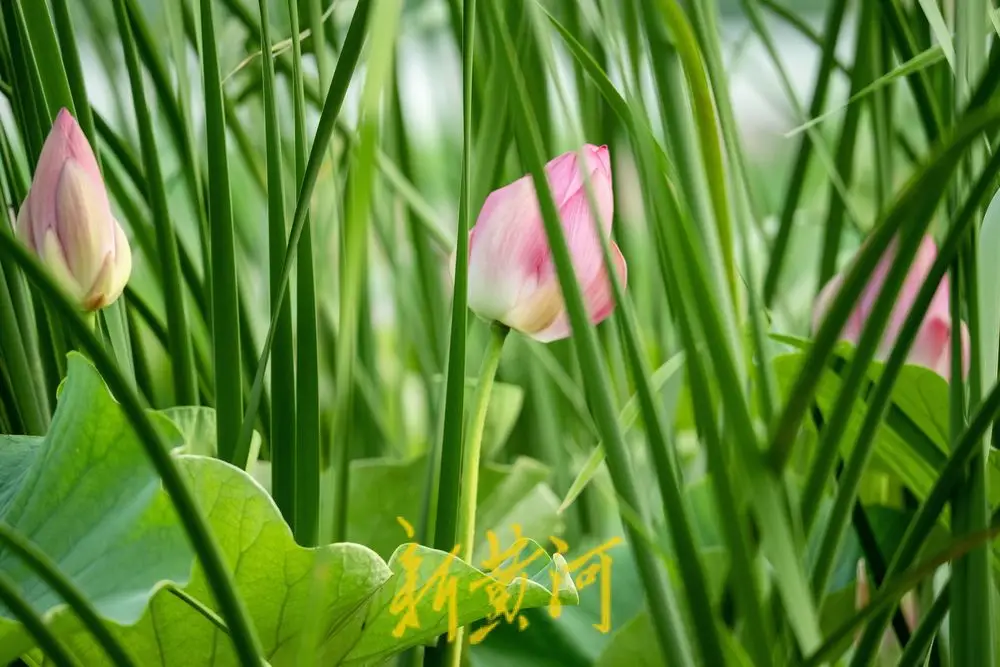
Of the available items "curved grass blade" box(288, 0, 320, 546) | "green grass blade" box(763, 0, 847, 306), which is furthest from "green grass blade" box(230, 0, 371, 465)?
"green grass blade" box(763, 0, 847, 306)

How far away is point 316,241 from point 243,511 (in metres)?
0.21

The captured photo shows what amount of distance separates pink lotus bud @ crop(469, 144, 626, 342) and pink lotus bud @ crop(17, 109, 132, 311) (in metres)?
0.09

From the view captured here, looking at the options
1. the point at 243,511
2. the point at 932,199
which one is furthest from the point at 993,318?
the point at 243,511

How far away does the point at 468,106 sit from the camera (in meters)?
0.23

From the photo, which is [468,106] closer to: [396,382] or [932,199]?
[932,199]

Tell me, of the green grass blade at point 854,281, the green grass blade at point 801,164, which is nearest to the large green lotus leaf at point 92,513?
the green grass blade at point 854,281

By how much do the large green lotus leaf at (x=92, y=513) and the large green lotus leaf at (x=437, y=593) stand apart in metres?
0.05

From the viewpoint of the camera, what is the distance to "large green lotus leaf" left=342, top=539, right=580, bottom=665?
0.74 ft

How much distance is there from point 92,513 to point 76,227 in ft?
A: 0.24

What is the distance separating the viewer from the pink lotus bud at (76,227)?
25cm

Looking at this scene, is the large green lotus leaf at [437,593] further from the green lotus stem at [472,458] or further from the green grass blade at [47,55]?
the green grass blade at [47,55]

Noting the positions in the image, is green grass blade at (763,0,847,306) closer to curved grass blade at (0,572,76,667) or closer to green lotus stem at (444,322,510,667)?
green lotus stem at (444,322,510,667)

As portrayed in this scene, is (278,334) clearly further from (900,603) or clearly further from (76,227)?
(900,603)

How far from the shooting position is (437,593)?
0.23m
